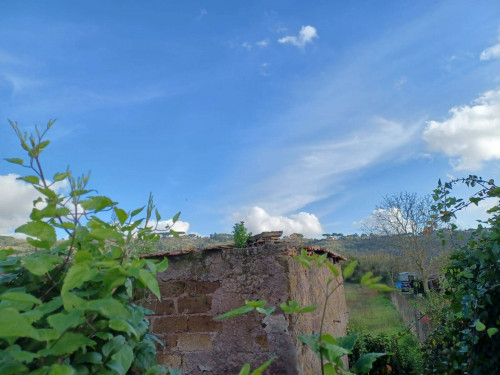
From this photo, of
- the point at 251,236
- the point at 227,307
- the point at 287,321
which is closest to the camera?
the point at 287,321

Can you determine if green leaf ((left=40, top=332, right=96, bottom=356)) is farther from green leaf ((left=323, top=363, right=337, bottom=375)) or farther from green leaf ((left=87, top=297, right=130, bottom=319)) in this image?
green leaf ((left=323, top=363, right=337, bottom=375))

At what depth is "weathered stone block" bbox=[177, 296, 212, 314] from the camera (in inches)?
171

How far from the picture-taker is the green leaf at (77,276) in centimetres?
94

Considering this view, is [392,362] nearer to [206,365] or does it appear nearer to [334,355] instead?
[206,365]

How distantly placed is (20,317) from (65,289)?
109 millimetres

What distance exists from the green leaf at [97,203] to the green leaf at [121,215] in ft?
0.12

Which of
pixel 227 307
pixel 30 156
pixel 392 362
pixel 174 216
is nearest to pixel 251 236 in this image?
pixel 227 307

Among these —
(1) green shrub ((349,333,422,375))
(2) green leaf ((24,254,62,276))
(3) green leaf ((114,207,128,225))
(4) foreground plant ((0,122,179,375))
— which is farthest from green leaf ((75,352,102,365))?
(1) green shrub ((349,333,422,375))

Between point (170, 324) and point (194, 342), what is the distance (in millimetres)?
349

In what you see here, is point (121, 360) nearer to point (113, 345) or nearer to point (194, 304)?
point (113, 345)

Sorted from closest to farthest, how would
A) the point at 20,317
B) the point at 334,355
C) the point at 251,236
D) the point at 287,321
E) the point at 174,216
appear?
1. the point at 20,317
2. the point at 334,355
3. the point at 174,216
4. the point at 287,321
5. the point at 251,236

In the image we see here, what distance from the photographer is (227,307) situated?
166 inches

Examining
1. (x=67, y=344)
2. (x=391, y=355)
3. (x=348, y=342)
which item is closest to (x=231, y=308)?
(x=348, y=342)

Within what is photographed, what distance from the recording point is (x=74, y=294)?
39.2 inches
